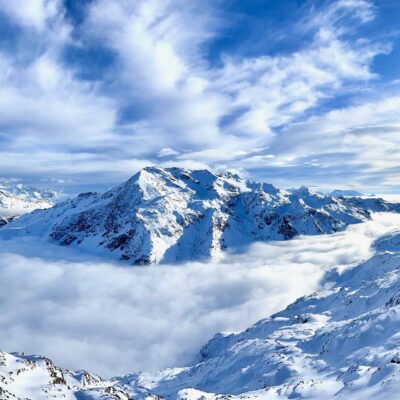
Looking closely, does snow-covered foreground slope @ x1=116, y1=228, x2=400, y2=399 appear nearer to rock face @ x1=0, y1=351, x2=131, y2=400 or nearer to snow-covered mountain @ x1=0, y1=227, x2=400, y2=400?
snow-covered mountain @ x1=0, y1=227, x2=400, y2=400

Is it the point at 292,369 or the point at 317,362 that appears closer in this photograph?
the point at 292,369

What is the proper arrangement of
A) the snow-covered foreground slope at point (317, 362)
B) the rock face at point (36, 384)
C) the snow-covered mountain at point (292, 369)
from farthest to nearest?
the snow-covered foreground slope at point (317, 362) → the snow-covered mountain at point (292, 369) → the rock face at point (36, 384)

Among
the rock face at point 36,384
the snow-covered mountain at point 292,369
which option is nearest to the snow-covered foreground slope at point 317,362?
the snow-covered mountain at point 292,369

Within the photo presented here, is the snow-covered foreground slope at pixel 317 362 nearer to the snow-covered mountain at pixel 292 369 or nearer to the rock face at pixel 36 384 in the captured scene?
the snow-covered mountain at pixel 292 369

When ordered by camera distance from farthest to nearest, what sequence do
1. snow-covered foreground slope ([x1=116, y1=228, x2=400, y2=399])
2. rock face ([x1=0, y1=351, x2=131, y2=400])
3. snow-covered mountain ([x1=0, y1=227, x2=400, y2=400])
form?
snow-covered foreground slope ([x1=116, y1=228, x2=400, y2=399])
snow-covered mountain ([x1=0, y1=227, x2=400, y2=400])
rock face ([x1=0, y1=351, x2=131, y2=400])

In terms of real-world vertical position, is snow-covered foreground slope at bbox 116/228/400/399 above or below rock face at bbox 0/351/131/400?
below

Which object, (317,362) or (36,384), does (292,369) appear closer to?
(317,362)

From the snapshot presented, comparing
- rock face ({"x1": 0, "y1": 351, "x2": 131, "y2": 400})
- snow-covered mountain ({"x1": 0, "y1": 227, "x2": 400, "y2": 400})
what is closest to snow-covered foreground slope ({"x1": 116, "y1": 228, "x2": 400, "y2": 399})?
snow-covered mountain ({"x1": 0, "y1": 227, "x2": 400, "y2": 400})

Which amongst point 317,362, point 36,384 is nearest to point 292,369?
point 317,362

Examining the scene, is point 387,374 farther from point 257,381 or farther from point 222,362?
point 222,362
